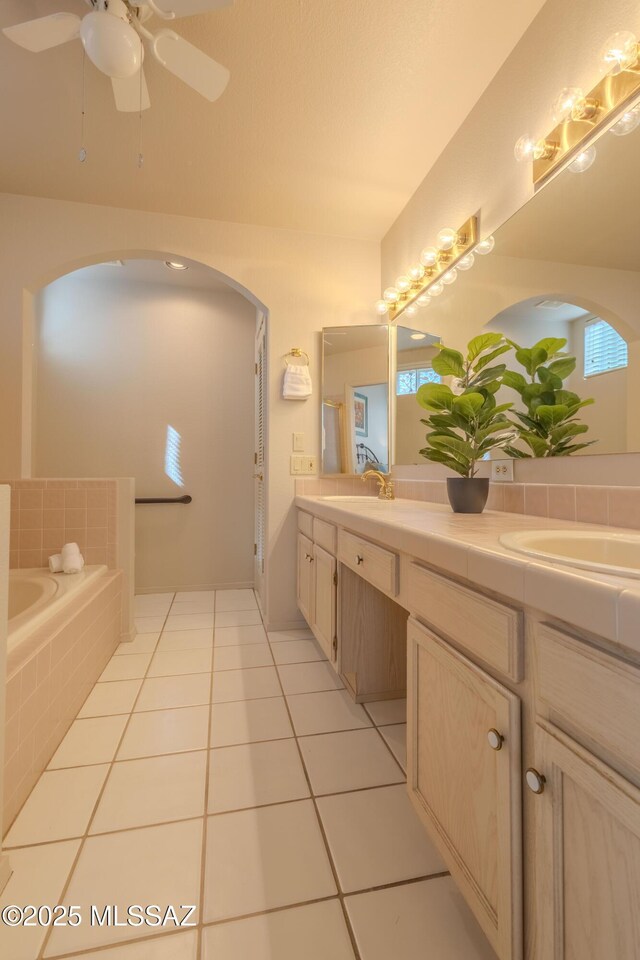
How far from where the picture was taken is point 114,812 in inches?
44.3

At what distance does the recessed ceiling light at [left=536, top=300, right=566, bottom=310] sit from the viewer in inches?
49.2

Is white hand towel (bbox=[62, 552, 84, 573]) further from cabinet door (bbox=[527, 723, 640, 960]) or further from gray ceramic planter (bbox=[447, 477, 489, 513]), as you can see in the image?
cabinet door (bbox=[527, 723, 640, 960])

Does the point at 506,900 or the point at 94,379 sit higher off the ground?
the point at 94,379

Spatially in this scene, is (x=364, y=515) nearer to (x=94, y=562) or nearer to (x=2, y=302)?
(x=94, y=562)

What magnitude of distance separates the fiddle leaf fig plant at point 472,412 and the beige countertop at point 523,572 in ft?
0.88

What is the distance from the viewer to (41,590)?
74.4 inches

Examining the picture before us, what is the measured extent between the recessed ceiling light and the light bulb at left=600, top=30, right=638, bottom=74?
0.52 metres

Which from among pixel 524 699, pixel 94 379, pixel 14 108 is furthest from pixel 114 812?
pixel 94 379

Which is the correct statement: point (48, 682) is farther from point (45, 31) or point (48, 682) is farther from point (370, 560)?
point (45, 31)

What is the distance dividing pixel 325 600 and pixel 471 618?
3.73 feet

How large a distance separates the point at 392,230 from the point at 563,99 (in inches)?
54.4

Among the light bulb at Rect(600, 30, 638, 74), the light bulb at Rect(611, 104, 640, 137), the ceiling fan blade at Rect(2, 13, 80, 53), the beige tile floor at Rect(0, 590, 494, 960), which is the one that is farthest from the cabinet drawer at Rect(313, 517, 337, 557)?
the ceiling fan blade at Rect(2, 13, 80, 53)

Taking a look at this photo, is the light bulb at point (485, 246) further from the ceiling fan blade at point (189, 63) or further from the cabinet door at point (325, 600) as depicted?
the cabinet door at point (325, 600)

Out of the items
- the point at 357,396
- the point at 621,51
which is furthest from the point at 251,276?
the point at 621,51
